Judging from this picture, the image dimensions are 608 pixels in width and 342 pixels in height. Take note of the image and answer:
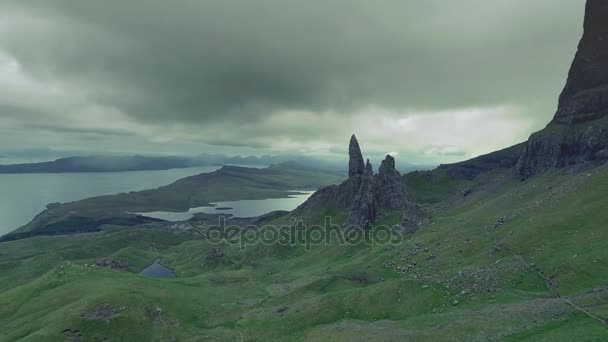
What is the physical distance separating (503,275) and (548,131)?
15162 centimetres

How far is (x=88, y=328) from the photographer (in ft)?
292

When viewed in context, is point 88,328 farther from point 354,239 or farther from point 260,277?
point 354,239

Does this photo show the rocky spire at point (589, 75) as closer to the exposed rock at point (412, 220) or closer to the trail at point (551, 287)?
the exposed rock at point (412, 220)

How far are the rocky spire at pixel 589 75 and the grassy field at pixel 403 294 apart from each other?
2163 inches

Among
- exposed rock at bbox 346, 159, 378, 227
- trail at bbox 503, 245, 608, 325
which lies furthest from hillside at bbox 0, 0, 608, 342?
exposed rock at bbox 346, 159, 378, 227

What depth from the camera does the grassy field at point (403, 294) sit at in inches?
2261

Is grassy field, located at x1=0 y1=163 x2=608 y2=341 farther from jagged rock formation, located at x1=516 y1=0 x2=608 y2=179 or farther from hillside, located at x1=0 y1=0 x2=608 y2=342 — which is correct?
jagged rock formation, located at x1=516 y1=0 x2=608 y2=179

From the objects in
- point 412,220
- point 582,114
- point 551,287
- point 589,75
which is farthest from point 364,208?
point 589,75

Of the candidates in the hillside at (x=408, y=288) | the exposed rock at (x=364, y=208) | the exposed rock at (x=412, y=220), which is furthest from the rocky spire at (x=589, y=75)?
the exposed rock at (x=364, y=208)

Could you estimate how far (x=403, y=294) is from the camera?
80.9 metres

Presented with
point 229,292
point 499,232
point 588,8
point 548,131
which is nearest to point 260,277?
point 229,292

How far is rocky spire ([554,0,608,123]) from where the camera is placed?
17525cm

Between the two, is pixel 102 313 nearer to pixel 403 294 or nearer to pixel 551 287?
pixel 403 294

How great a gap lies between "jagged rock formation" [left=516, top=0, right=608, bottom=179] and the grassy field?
1074 inches
